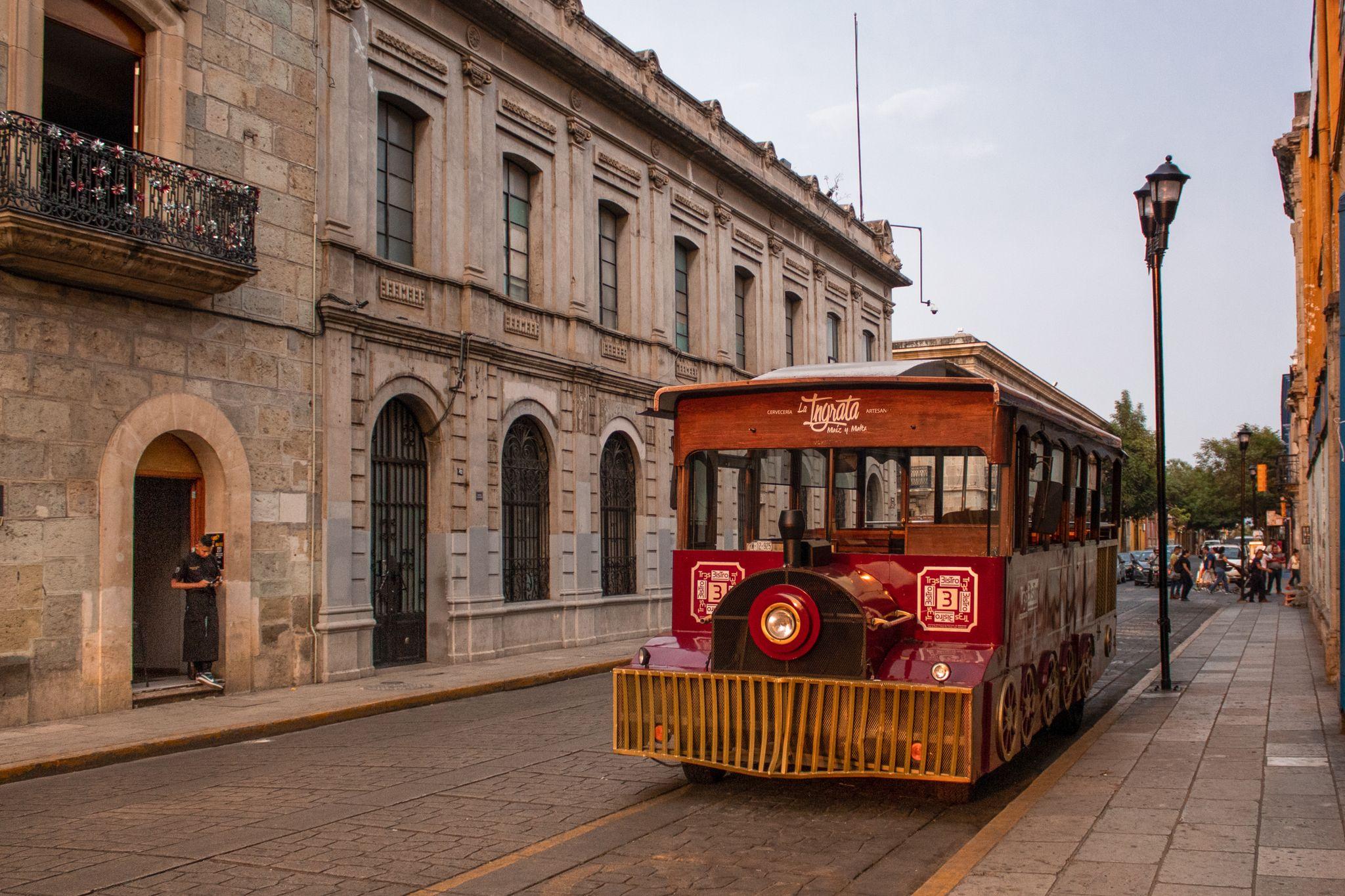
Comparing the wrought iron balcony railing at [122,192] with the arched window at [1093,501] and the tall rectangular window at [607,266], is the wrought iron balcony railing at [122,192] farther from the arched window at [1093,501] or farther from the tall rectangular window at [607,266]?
the tall rectangular window at [607,266]

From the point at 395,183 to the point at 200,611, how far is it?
7.37 meters

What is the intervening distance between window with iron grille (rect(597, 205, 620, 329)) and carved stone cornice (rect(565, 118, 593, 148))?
148 centimetres

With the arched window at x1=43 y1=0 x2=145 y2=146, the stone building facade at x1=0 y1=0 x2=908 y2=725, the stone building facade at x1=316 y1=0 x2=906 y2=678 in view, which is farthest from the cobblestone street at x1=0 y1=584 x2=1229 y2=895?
the arched window at x1=43 y1=0 x2=145 y2=146

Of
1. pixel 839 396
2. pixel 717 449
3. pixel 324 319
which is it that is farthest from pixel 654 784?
pixel 324 319

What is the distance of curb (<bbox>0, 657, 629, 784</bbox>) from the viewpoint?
10.4 metres

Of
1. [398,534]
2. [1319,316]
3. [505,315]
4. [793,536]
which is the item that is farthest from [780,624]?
[1319,316]

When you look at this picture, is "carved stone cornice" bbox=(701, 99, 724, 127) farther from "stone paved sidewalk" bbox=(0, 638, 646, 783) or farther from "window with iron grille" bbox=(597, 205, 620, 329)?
"stone paved sidewalk" bbox=(0, 638, 646, 783)

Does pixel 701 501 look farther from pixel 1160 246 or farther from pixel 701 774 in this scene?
pixel 1160 246

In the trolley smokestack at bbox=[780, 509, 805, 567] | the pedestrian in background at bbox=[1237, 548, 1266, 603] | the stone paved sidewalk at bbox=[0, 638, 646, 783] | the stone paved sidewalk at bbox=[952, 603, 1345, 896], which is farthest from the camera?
the pedestrian in background at bbox=[1237, 548, 1266, 603]

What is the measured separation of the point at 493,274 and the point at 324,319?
172 inches

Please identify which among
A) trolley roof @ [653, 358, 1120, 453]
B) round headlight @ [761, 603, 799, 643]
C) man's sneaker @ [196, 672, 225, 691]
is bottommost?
man's sneaker @ [196, 672, 225, 691]

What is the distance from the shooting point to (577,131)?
22.7 meters

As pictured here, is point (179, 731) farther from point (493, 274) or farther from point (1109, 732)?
point (493, 274)

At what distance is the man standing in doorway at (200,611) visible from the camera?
14.7 meters
